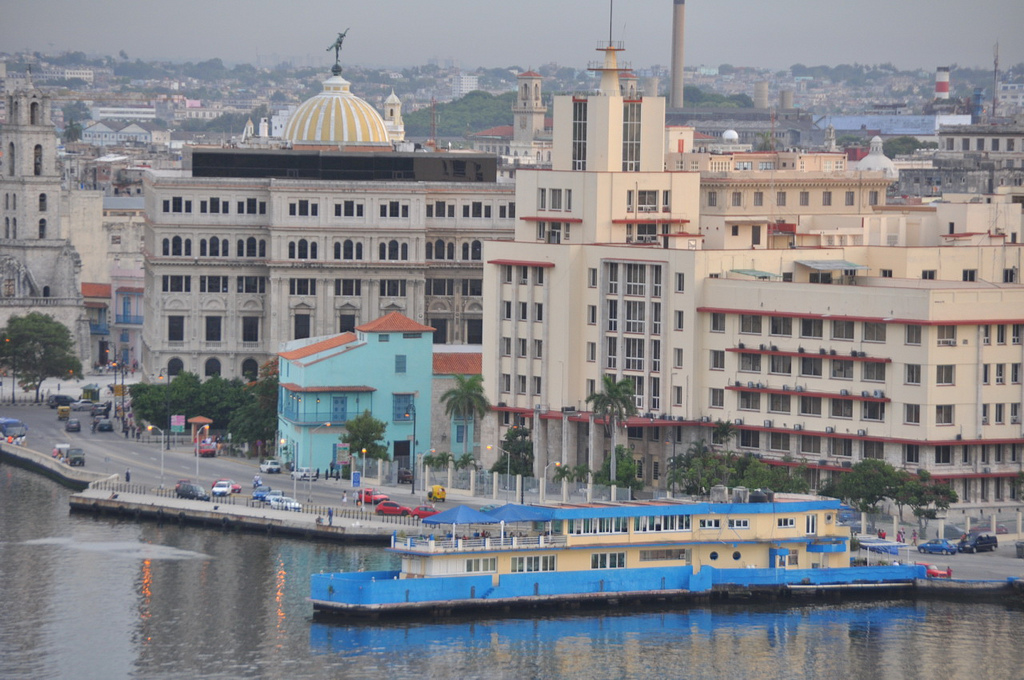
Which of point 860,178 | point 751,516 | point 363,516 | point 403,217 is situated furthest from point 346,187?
point 751,516

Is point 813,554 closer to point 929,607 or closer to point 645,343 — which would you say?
point 929,607

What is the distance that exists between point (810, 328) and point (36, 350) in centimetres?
7556

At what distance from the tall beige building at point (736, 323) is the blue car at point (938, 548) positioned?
20.3 feet

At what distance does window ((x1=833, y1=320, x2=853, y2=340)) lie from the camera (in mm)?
129125

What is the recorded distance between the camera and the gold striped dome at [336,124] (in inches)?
7274

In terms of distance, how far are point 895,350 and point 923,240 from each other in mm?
27745

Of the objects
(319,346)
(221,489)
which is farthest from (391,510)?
(319,346)

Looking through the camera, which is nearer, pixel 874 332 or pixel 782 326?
pixel 874 332

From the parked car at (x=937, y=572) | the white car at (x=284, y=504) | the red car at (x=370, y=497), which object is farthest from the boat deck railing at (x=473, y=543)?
the red car at (x=370, y=497)

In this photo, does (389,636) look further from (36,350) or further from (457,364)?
Answer: (36,350)

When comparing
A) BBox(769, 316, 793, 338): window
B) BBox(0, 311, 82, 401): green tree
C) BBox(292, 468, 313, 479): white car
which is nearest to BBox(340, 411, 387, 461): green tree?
BBox(292, 468, 313, 479): white car

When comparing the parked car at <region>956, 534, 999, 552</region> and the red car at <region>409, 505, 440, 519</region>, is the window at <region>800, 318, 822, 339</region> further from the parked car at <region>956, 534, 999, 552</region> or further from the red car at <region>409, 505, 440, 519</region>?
the red car at <region>409, 505, 440, 519</region>

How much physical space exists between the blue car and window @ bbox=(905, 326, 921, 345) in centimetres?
1072

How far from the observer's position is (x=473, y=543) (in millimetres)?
112062
